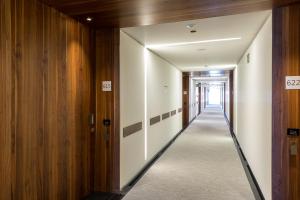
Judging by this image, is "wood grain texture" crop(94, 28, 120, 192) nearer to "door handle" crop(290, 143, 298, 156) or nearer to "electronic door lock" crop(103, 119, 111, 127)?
"electronic door lock" crop(103, 119, 111, 127)

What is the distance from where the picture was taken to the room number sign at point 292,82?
232 cm

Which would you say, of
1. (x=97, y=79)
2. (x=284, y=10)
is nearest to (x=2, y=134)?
(x=97, y=79)

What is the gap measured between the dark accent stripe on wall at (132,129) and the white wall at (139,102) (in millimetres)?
64

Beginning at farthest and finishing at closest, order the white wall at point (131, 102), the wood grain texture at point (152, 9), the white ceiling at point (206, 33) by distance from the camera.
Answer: the white wall at point (131, 102), the white ceiling at point (206, 33), the wood grain texture at point (152, 9)

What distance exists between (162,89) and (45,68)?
3.85 metres

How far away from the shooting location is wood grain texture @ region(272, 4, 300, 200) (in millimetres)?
2326

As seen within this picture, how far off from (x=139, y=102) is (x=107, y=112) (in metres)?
1.01

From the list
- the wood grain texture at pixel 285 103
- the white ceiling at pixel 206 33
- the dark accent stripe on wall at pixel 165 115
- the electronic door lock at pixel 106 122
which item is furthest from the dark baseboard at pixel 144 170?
the white ceiling at pixel 206 33

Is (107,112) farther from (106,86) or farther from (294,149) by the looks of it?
(294,149)

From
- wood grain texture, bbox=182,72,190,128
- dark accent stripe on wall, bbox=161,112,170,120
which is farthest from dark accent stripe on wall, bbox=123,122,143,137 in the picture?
wood grain texture, bbox=182,72,190,128

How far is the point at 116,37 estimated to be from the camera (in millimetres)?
3176

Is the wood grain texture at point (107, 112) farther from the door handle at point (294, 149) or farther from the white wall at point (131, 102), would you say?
the door handle at point (294, 149)

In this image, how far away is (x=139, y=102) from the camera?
4.09 metres

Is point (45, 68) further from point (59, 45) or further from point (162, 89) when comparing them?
point (162, 89)
